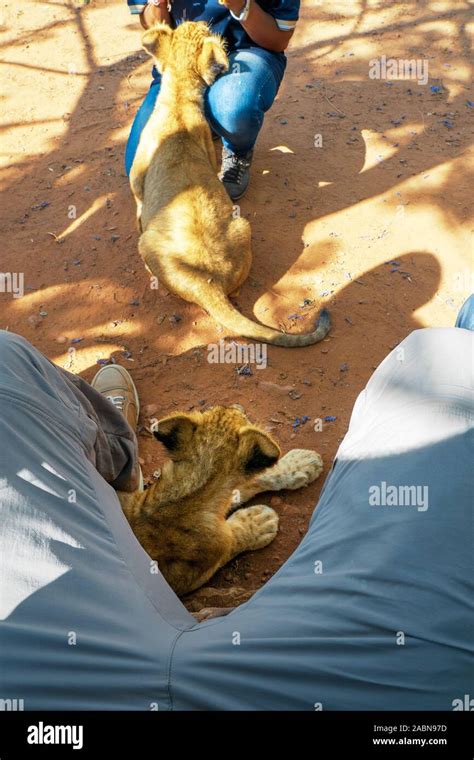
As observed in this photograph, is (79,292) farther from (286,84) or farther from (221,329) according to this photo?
(286,84)

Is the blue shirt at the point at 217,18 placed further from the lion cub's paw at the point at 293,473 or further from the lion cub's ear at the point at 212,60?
the lion cub's paw at the point at 293,473

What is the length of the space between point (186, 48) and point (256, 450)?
402cm

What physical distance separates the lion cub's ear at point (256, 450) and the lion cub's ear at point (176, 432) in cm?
29

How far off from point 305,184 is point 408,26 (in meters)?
3.43

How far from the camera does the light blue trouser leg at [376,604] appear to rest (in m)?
1.77

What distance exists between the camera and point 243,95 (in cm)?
540

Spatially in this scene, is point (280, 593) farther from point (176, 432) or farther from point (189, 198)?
point (189, 198)

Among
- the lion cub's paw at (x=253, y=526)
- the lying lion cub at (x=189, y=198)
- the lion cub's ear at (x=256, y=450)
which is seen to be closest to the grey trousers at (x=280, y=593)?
the lion cub's ear at (x=256, y=450)

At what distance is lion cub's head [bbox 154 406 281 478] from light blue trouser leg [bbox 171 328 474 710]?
0.82 meters

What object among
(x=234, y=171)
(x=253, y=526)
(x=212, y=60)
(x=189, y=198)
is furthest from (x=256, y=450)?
(x=212, y=60)

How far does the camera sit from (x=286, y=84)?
732 centimetres

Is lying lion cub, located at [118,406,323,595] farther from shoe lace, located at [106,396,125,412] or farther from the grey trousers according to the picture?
shoe lace, located at [106,396,125,412]

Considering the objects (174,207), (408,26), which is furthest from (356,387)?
(408,26)

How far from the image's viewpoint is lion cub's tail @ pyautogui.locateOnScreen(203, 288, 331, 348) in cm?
468
